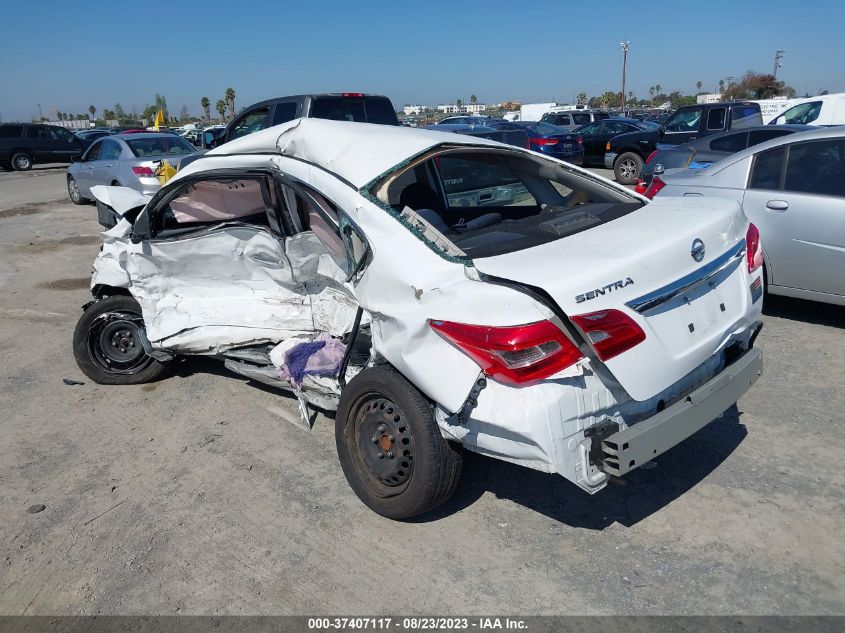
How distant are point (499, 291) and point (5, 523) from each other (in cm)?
285

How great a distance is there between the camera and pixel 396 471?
323cm

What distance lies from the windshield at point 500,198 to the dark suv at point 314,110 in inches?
235

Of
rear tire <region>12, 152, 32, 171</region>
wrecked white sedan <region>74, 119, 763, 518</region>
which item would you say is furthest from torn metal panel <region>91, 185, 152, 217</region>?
rear tire <region>12, 152, 32, 171</region>

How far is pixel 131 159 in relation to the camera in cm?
1291

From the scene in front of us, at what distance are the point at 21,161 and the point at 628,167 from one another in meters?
22.5

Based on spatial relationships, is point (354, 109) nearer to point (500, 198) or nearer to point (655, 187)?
point (655, 187)

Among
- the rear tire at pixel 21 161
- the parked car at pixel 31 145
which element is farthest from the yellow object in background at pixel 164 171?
the rear tire at pixel 21 161

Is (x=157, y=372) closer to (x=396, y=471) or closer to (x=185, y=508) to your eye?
(x=185, y=508)

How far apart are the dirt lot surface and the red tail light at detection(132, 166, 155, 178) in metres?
8.60

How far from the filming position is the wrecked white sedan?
8.72ft

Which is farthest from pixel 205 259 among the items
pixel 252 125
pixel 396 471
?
pixel 252 125

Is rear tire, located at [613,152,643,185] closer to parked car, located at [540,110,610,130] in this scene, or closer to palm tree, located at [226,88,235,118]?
parked car, located at [540,110,610,130]

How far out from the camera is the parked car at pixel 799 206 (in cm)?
520

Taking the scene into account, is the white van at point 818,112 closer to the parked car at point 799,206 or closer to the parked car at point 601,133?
the parked car at point 601,133
